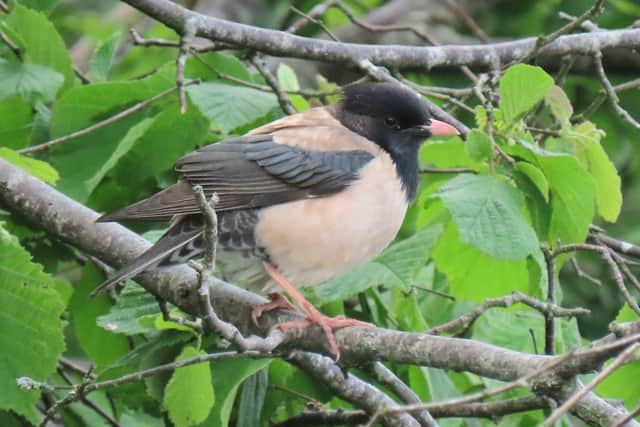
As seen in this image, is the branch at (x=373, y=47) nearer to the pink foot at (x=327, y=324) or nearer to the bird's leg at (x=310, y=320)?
the bird's leg at (x=310, y=320)

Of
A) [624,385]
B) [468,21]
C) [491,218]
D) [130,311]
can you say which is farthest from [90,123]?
[468,21]

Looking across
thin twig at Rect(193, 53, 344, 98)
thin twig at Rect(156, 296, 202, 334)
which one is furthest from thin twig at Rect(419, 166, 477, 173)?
thin twig at Rect(156, 296, 202, 334)

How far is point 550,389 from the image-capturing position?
2.98m

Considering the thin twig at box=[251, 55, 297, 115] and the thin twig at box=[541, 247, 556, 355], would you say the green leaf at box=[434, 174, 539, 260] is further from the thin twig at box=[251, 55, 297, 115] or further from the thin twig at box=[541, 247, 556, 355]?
the thin twig at box=[251, 55, 297, 115]

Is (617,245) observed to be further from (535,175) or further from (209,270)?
(209,270)

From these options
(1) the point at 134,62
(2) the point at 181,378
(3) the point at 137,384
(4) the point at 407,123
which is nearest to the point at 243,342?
(2) the point at 181,378

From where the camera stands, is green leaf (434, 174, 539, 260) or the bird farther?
the bird

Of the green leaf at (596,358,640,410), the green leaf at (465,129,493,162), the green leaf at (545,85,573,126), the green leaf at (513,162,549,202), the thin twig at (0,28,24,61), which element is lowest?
the green leaf at (596,358,640,410)

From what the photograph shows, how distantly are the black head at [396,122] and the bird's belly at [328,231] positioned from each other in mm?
278

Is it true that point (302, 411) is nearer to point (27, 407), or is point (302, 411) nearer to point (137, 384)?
point (137, 384)

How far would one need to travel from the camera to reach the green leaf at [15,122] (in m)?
5.14

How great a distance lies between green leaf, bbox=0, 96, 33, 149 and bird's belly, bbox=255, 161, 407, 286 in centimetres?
134

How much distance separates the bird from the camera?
167 inches

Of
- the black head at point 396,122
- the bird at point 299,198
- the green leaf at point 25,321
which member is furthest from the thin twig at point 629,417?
the green leaf at point 25,321
